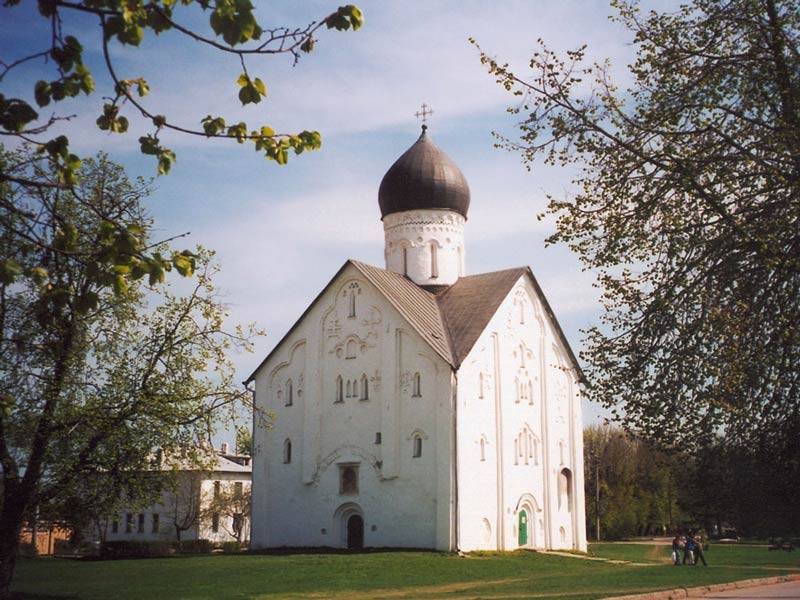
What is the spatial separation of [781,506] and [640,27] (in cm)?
633

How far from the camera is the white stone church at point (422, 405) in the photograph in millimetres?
29875

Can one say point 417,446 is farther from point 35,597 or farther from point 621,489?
point 621,489

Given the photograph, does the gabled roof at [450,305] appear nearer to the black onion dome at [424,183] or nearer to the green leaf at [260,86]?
the black onion dome at [424,183]

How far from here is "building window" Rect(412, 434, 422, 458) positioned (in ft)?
98.8

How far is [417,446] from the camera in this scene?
99.4 ft

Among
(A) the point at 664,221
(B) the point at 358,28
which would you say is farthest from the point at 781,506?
(B) the point at 358,28

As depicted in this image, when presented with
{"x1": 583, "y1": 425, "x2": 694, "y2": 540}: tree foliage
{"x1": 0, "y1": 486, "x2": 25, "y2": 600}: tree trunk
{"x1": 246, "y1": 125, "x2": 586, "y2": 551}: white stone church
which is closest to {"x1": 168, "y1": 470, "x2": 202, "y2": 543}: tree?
{"x1": 246, "y1": 125, "x2": 586, "y2": 551}: white stone church

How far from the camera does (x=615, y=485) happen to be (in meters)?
53.5

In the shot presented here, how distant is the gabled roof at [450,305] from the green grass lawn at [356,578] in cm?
771

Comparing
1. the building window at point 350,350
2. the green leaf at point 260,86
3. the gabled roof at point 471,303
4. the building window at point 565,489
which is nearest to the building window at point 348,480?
the building window at point 350,350

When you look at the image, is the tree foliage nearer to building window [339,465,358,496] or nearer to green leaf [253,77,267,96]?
building window [339,465,358,496]

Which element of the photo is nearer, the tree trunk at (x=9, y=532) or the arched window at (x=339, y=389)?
the tree trunk at (x=9, y=532)

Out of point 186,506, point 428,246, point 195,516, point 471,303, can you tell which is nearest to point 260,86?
point 471,303

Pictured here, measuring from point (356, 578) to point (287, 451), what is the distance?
46.2 feet
